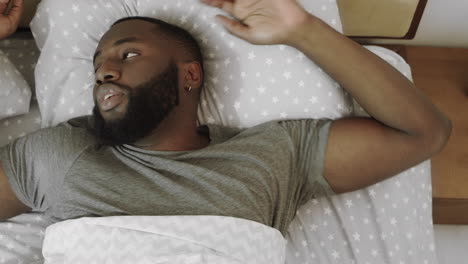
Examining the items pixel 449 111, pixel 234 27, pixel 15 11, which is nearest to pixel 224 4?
pixel 234 27

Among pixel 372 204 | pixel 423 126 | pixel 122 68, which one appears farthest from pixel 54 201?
pixel 423 126

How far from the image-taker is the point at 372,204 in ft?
3.78

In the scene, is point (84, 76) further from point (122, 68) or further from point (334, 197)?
point (334, 197)

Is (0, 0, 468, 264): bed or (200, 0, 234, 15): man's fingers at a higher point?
(200, 0, 234, 15): man's fingers

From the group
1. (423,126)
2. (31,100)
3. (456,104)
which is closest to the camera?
(423,126)

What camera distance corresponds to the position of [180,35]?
1182 millimetres

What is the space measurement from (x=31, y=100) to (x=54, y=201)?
1.37 ft

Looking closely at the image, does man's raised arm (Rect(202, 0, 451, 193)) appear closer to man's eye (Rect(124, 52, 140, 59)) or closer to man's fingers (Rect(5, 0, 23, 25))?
man's eye (Rect(124, 52, 140, 59))

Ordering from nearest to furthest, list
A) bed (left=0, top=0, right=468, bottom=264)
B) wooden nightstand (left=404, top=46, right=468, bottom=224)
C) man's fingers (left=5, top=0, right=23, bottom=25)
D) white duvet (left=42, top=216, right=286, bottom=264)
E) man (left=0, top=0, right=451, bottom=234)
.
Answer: white duvet (left=42, top=216, right=286, bottom=264)
man (left=0, top=0, right=451, bottom=234)
bed (left=0, top=0, right=468, bottom=264)
man's fingers (left=5, top=0, right=23, bottom=25)
wooden nightstand (left=404, top=46, right=468, bottom=224)

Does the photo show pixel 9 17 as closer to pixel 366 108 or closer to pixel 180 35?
pixel 180 35

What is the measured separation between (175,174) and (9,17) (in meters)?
0.65

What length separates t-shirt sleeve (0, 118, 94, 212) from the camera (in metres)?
1.06

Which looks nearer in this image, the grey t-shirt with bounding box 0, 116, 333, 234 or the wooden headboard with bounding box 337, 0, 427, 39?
the grey t-shirt with bounding box 0, 116, 333, 234

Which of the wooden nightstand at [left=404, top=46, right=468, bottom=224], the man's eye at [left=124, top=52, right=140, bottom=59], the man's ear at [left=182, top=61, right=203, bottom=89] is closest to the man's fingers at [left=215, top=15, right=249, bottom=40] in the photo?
the man's ear at [left=182, top=61, right=203, bottom=89]
